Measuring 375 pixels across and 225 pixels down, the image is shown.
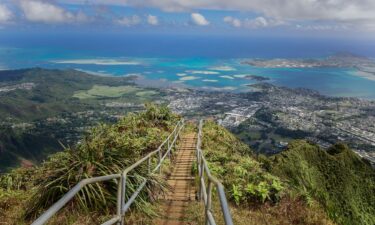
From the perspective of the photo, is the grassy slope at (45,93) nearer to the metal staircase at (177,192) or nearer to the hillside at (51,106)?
the hillside at (51,106)

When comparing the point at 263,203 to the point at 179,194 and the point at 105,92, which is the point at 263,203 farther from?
the point at 105,92

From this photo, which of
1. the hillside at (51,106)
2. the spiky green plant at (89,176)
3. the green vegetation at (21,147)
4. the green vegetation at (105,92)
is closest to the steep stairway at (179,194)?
the spiky green plant at (89,176)

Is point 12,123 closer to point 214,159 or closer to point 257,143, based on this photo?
point 257,143

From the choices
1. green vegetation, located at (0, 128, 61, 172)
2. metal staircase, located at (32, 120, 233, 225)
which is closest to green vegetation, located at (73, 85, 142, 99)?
green vegetation, located at (0, 128, 61, 172)

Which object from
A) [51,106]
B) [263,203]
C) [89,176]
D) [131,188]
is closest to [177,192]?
[263,203]

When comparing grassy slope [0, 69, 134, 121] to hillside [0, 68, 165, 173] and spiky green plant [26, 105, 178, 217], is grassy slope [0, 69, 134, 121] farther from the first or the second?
spiky green plant [26, 105, 178, 217]
